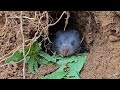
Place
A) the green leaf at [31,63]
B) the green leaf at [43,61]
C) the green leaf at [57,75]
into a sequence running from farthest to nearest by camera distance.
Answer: the green leaf at [43,61], the green leaf at [31,63], the green leaf at [57,75]

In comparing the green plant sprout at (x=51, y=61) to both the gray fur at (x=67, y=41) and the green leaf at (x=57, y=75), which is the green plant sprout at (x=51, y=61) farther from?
the gray fur at (x=67, y=41)

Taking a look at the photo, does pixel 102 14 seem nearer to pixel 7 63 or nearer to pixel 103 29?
pixel 103 29

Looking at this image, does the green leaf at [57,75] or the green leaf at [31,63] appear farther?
the green leaf at [31,63]

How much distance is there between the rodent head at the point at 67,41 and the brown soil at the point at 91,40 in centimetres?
29

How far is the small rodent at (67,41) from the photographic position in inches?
178

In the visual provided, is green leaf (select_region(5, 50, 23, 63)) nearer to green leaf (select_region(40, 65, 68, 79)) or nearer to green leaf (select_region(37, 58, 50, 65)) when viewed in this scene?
green leaf (select_region(37, 58, 50, 65))

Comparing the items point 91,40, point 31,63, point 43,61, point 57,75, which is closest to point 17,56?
point 31,63

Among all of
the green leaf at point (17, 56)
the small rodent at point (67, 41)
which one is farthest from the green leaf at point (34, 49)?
the small rodent at point (67, 41)

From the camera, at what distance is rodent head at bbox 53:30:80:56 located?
14.8ft

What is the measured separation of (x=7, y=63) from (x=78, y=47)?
4.47ft

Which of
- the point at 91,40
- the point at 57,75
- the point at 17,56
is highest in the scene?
the point at 91,40

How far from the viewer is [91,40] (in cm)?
427

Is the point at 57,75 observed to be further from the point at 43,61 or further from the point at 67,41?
the point at 67,41
